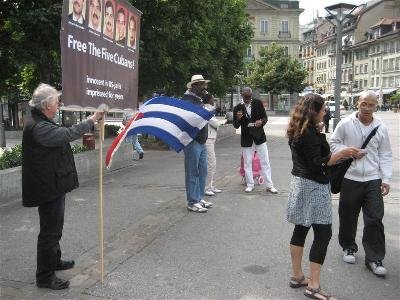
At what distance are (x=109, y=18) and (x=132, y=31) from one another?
66 cm

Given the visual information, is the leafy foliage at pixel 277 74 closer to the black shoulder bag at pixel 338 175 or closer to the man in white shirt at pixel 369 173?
the man in white shirt at pixel 369 173

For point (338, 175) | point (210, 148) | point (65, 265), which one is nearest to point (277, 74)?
point (210, 148)

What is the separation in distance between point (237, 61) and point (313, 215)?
18300mm

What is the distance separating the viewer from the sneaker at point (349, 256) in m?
5.18

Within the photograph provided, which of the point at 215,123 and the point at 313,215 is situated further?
the point at 215,123

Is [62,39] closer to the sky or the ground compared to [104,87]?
closer to the sky

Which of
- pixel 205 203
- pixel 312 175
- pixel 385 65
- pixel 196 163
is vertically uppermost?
pixel 385 65

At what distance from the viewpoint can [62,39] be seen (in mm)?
4395

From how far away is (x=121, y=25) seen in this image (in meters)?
5.56

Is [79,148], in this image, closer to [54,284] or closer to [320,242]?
[54,284]

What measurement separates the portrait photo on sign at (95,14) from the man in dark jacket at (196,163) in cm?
262

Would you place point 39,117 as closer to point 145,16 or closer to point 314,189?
point 314,189

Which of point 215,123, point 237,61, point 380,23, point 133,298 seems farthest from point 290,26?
point 133,298

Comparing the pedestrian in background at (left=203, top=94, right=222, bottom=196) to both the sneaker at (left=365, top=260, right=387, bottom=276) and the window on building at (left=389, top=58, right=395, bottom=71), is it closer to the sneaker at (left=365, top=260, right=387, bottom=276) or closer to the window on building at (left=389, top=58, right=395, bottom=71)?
the sneaker at (left=365, top=260, right=387, bottom=276)
